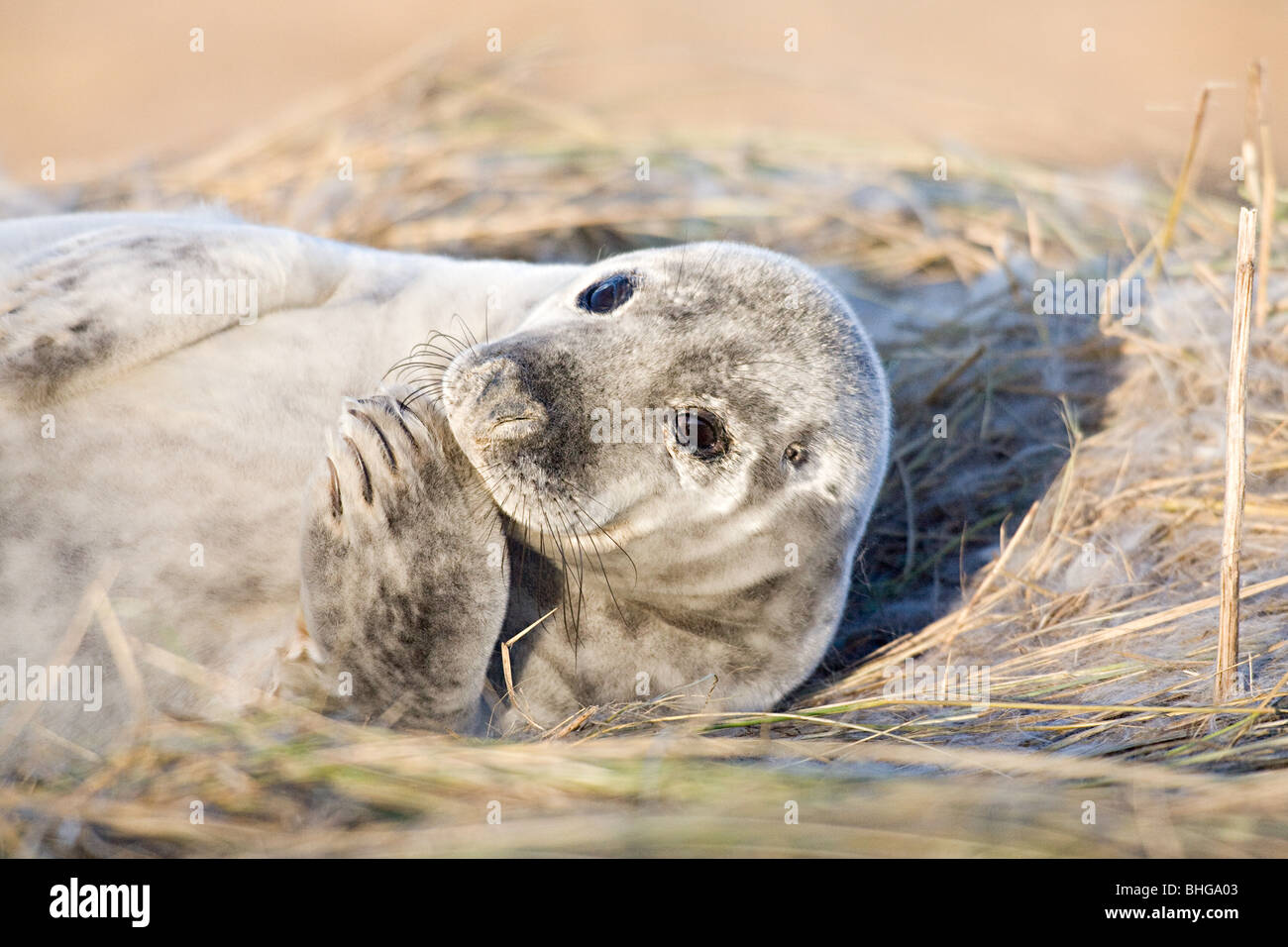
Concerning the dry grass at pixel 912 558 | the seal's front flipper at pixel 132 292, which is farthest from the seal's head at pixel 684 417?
the seal's front flipper at pixel 132 292

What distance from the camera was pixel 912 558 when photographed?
145 inches

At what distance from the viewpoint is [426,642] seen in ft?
8.32

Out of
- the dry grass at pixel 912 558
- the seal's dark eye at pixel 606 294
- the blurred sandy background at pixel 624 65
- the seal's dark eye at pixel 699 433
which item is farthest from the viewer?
the blurred sandy background at pixel 624 65

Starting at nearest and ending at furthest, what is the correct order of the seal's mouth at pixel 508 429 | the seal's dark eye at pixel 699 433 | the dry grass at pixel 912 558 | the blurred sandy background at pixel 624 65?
the dry grass at pixel 912 558 → the seal's mouth at pixel 508 429 → the seal's dark eye at pixel 699 433 → the blurred sandy background at pixel 624 65

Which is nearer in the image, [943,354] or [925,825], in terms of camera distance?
[925,825]

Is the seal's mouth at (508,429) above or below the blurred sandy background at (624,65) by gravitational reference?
below

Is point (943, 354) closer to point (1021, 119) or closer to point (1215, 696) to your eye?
point (1215, 696)

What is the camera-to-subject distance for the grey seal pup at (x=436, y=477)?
2537mm

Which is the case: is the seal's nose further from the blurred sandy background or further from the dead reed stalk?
the blurred sandy background

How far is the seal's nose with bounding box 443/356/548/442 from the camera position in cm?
249

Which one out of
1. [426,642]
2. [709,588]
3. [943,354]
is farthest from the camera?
[943,354]

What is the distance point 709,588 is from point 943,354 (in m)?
1.88

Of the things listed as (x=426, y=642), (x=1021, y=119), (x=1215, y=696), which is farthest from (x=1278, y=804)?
(x=1021, y=119)

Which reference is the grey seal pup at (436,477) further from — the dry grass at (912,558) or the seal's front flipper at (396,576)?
the dry grass at (912,558)
